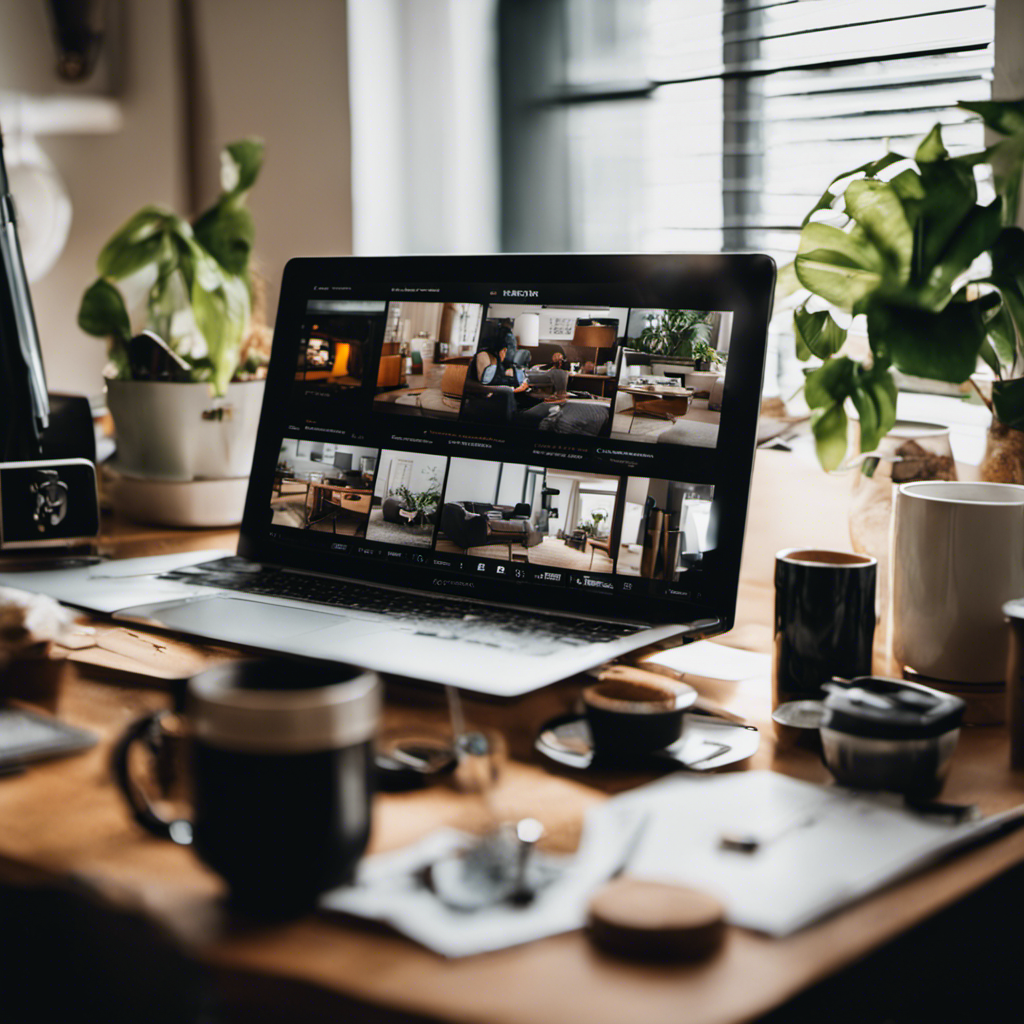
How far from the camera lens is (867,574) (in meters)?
0.80

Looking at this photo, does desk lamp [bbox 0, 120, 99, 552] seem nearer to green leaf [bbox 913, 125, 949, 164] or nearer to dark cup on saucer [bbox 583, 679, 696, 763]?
dark cup on saucer [bbox 583, 679, 696, 763]

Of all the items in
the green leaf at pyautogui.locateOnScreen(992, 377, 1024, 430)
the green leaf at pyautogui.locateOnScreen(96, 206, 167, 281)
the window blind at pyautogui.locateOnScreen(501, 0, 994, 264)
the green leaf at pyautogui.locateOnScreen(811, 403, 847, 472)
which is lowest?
the green leaf at pyautogui.locateOnScreen(811, 403, 847, 472)

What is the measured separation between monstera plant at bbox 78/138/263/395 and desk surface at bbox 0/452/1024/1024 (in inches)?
25.1

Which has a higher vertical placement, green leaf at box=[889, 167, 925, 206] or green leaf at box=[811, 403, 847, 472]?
green leaf at box=[889, 167, 925, 206]

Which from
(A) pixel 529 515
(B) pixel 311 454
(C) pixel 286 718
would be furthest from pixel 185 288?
(C) pixel 286 718

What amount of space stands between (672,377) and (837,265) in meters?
0.16

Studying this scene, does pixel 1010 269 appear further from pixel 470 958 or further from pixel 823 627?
pixel 470 958

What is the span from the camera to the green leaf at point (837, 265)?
839mm

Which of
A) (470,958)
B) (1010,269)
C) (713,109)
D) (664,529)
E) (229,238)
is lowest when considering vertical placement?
(470,958)

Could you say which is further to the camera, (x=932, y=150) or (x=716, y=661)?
(x=716, y=661)

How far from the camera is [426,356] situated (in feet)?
3.31

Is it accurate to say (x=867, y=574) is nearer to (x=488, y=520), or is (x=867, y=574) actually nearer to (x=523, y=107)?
(x=488, y=520)

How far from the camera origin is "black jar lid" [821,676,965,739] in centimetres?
62

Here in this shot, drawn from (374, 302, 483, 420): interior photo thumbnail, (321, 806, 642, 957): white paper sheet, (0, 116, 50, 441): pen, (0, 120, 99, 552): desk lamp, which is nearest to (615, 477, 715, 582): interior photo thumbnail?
(374, 302, 483, 420): interior photo thumbnail
